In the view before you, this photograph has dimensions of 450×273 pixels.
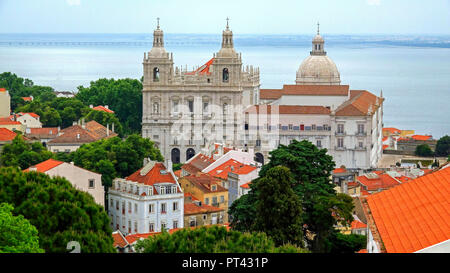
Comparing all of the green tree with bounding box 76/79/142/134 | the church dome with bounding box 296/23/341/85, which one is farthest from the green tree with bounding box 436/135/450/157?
the green tree with bounding box 76/79/142/134

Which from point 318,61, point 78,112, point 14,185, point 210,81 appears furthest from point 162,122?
point 14,185

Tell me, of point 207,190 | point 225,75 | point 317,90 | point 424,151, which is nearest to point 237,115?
point 225,75

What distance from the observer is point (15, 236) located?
50.8 feet

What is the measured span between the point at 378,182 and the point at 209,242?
21.3 m

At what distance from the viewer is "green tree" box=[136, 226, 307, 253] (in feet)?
53.1

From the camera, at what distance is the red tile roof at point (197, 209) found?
98.9 feet

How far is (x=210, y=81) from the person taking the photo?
5491 cm

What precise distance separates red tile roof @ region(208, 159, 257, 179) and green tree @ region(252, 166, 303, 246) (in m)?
12.9

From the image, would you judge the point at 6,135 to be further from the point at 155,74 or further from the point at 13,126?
the point at 155,74

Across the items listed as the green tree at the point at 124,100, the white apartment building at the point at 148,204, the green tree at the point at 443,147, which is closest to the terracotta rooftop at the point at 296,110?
the green tree at the point at 443,147

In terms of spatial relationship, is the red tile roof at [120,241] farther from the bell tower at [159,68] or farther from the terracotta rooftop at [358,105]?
the bell tower at [159,68]

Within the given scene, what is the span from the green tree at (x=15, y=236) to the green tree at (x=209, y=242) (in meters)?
1.89
